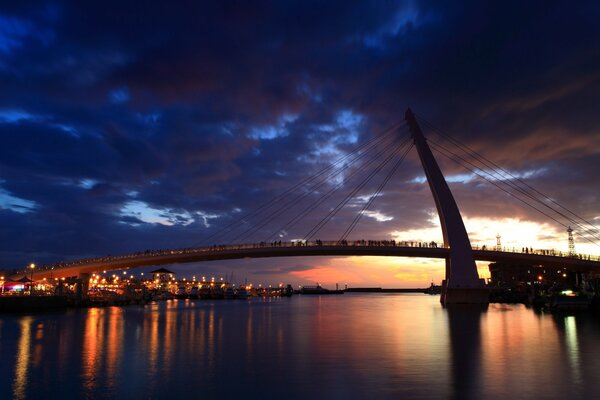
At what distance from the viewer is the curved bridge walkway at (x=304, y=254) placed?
161 feet

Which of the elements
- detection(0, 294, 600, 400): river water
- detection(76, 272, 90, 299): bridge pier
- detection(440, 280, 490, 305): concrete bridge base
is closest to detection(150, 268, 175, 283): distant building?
detection(76, 272, 90, 299): bridge pier

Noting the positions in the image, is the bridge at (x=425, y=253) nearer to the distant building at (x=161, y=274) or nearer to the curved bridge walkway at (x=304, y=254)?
the curved bridge walkway at (x=304, y=254)

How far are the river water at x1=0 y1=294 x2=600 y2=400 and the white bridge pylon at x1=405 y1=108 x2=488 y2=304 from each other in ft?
60.5

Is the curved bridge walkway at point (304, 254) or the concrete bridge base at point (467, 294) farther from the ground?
the curved bridge walkway at point (304, 254)

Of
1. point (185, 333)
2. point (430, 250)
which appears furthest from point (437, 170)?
point (185, 333)

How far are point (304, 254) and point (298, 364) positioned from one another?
35.4 m

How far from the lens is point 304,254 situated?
50.5 meters

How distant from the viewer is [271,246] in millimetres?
50906

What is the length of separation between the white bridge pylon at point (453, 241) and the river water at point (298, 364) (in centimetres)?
1843

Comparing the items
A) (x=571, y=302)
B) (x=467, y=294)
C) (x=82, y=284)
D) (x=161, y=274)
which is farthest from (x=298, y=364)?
(x=161, y=274)

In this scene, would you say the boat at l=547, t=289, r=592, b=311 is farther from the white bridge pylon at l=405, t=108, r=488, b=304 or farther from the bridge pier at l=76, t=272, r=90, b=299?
the bridge pier at l=76, t=272, r=90, b=299

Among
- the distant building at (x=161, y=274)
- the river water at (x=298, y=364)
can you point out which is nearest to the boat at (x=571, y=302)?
the river water at (x=298, y=364)

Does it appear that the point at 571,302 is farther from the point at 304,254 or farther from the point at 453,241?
the point at 304,254

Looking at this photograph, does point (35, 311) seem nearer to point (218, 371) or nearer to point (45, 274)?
point (45, 274)
